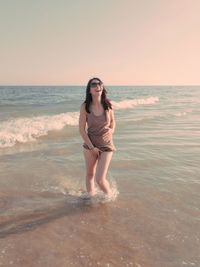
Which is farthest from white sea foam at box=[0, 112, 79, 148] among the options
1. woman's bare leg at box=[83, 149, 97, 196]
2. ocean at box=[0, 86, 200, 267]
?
woman's bare leg at box=[83, 149, 97, 196]

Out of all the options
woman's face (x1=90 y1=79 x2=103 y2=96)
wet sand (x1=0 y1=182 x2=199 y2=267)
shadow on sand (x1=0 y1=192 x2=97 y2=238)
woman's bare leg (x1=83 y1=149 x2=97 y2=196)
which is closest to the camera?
wet sand (x1=0 y1=182 x2=199 y2=267)

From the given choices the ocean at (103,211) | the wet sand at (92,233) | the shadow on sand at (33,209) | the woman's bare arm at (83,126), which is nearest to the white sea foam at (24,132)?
the ocean at (103,211)

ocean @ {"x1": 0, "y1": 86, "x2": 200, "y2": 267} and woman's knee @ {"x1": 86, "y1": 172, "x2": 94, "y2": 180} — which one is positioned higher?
woman's knee @ {"x1": 86, "y1": 172, "x2": 94, "y2": 180}

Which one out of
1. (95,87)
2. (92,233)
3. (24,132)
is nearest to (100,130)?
(95,87)

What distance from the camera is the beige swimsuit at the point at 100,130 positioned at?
5.47 metres

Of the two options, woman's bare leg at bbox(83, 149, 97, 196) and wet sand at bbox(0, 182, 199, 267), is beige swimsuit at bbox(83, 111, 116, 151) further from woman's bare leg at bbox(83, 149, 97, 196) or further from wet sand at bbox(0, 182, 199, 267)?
wet sand at bbox(0, 182, 199, 267)

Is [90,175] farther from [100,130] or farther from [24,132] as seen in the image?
[24,132]

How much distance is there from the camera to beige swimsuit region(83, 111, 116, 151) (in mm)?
5469

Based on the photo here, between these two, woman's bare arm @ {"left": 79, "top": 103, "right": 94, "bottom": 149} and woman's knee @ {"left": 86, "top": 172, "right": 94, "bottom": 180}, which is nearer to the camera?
woman's bare arm @ {"left": 79, "top": 103, "right": 94, "bottom": 149}

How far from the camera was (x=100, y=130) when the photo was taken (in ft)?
18.0

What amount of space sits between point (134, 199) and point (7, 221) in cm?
229

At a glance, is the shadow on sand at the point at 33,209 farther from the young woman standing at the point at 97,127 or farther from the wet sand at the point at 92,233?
the young woman standing at the point at 97,127

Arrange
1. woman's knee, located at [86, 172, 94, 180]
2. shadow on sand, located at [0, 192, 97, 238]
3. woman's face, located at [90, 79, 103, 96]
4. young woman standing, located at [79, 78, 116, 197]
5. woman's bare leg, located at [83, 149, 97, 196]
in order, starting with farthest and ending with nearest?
woman's knee, located at [86, 172, 94, 180] < woman's bare leg, located at [83, 149, 97, 196] < young woman standing, located at [79, 78, 116, 197] < woman's face, located at [90, 79, 103, 96] < shadow on sand, located at [0, 192, 97, 238]

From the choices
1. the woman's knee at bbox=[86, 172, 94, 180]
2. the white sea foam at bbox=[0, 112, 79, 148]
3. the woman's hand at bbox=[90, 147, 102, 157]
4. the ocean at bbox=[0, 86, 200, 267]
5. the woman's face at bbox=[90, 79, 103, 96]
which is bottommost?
the white sea foam at bbox=[0, 112, 79, 148]
